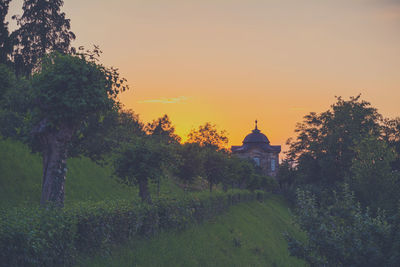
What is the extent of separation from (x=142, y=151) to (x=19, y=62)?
32.4m

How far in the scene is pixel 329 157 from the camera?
54719 mm

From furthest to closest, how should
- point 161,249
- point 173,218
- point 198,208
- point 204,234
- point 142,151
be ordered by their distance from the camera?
point 198,208 → point 204,234 → point 142,151 → point 173,218 → point 161,249

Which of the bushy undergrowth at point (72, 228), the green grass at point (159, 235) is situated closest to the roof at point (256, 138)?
the green grass at point (159, 235)

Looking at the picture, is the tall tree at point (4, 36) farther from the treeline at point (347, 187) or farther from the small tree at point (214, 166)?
the treeline at point (347, 187)

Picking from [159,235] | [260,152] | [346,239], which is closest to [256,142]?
[260,152]

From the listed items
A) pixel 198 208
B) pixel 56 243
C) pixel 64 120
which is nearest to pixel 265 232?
pixel 198 208

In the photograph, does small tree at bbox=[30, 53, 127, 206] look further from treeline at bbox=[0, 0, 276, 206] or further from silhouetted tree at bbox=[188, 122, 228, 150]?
silhouetted tree at bbox=[188, 122, 228, 150]

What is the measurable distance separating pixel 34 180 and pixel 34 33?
84.0ft

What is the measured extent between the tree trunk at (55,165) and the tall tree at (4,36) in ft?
111

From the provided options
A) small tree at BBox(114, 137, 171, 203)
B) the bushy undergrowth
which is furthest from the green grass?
small tree at BBox(114, 137, 171, 203)

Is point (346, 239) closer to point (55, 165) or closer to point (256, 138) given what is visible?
point (55, 165)

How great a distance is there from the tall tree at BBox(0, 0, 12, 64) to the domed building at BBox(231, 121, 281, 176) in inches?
2619

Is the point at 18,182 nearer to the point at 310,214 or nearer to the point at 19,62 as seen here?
the point at 310,214

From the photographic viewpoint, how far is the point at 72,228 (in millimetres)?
10039
